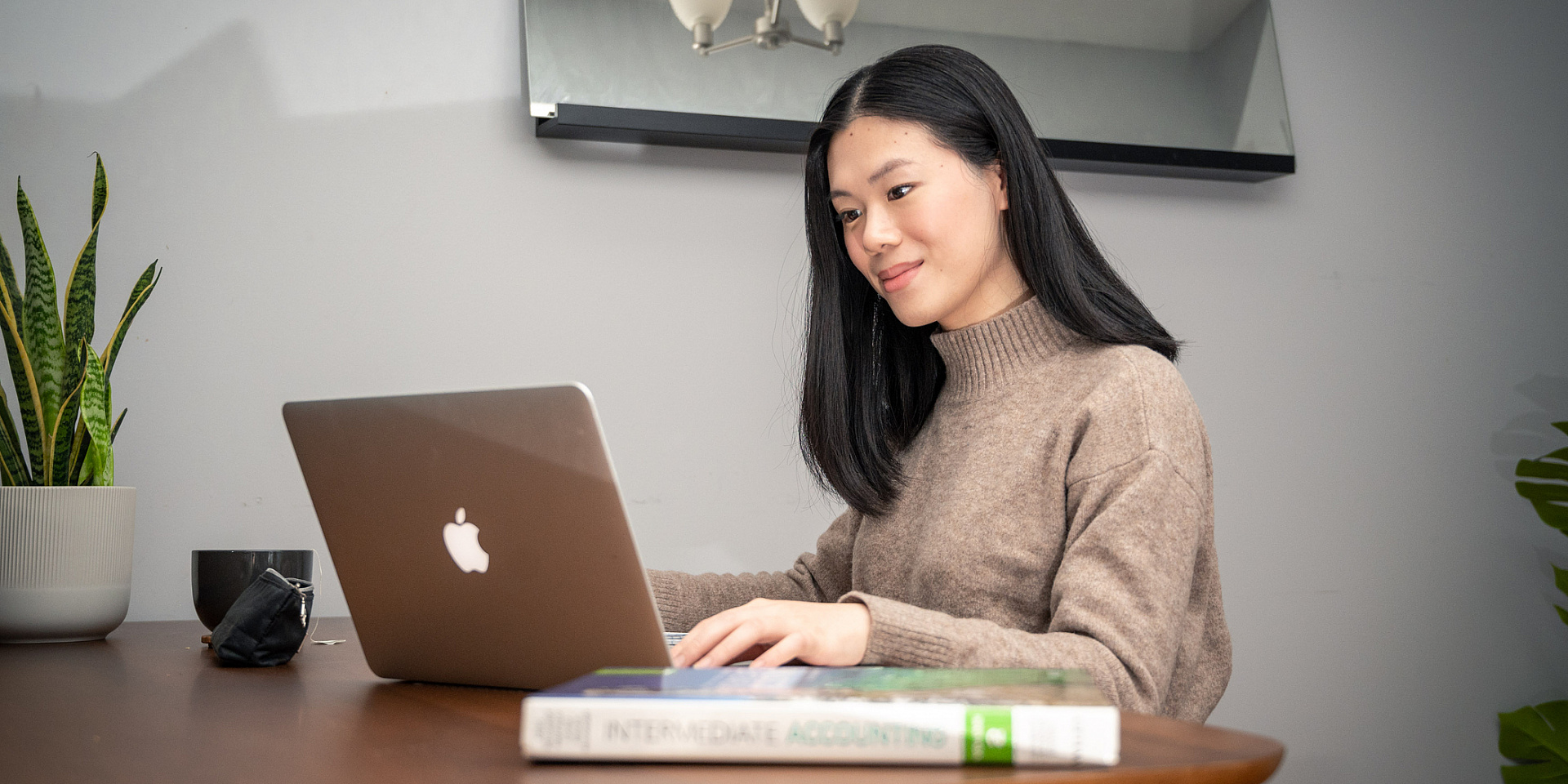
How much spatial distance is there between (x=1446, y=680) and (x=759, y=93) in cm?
168

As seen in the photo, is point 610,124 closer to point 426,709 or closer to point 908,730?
point 426,709

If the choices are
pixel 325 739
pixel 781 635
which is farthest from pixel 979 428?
pixel 325 739

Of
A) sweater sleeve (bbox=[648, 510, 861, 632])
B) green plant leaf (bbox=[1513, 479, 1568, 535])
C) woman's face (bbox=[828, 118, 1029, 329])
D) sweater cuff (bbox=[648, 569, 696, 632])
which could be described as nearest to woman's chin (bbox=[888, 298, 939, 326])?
woman's face (bbox=[828, 118, 1029, 329])

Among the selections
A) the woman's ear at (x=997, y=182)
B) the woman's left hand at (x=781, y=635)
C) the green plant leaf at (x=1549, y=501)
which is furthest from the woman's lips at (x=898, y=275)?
the green plant leaf at (x=1549, y=501)

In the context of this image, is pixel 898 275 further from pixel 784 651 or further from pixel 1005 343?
pixel 784 651

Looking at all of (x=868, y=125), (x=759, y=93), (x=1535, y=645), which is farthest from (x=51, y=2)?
(x=1535, y=645)

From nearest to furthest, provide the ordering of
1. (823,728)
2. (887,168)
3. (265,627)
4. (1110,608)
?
(823,728), (1110,608), (265,627), (887,168)

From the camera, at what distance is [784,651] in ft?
2.39

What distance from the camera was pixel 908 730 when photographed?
0.45m

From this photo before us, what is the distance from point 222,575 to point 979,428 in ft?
2.62

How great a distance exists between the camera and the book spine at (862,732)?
448mm

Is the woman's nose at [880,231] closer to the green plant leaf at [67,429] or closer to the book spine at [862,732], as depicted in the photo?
the book spine at [862,732]

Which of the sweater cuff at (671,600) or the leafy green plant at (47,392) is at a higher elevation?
the leafy green plant at (47,392)

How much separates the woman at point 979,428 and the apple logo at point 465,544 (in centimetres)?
19
